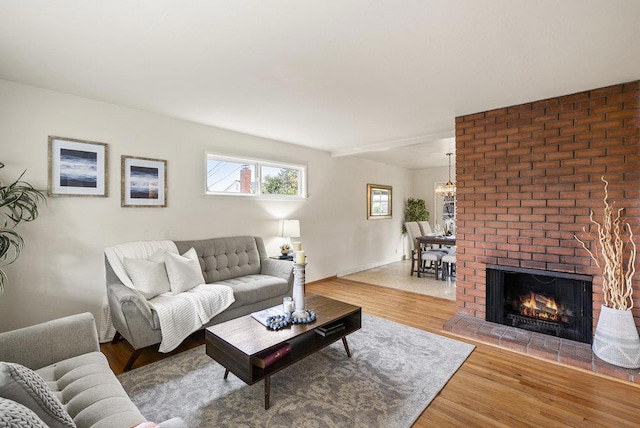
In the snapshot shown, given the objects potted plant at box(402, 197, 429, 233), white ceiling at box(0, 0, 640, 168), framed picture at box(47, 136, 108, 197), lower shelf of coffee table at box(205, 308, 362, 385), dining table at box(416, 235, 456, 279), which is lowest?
lower shelf of coffee table at box(205, 308, 362, 385)

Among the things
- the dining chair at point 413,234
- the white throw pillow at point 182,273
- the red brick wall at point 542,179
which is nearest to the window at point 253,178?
the white throw pillow at point 182,273

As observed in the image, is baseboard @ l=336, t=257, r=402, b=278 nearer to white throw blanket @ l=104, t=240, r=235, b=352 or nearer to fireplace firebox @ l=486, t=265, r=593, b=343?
fireplace firebox @ l=486, t=265, r=593, b=343

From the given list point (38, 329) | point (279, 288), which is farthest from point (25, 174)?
point (279, 288)

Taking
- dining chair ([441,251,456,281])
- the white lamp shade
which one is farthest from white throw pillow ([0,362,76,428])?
dining chair ([441,251,456,281])

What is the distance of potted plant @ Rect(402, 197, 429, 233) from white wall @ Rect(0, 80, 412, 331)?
145 inches

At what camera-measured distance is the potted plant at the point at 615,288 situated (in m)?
2.37

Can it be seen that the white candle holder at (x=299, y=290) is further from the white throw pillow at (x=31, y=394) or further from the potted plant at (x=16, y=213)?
the potted plant at (x=16, y=213)

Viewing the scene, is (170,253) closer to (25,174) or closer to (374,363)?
(25,174)

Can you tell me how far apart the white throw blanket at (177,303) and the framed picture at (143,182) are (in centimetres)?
47

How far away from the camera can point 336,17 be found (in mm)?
1694

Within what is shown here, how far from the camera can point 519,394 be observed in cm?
214

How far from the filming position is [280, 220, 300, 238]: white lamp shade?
4.50 metres

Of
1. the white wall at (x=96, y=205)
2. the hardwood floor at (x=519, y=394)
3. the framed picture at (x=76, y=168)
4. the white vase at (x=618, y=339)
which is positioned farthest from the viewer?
the framed picture at (x=76, y=168)

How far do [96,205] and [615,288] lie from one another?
4.78m
